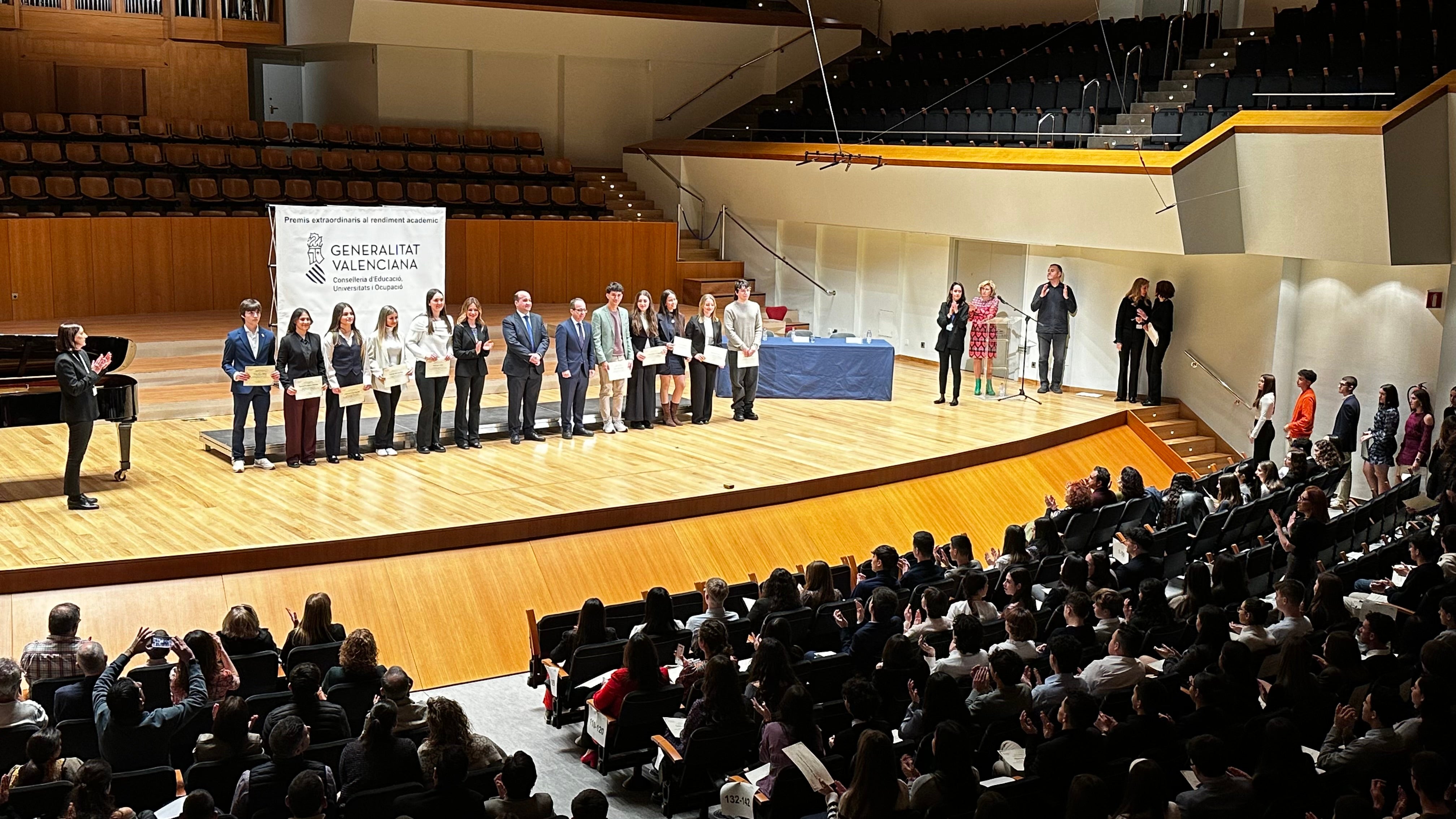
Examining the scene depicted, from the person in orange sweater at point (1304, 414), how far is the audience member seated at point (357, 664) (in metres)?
8.74

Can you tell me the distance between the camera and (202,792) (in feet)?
13.3

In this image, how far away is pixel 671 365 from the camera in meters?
11.6

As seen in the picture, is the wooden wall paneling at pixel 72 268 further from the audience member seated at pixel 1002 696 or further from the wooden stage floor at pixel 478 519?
the audience member seated at pixel 1002 696

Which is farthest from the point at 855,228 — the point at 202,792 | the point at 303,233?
the point at 202,792

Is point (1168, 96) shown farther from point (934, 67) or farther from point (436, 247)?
point (436, 247)

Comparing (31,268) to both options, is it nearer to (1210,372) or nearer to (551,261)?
(551,261)

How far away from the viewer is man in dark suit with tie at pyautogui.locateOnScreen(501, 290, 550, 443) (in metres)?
10.6

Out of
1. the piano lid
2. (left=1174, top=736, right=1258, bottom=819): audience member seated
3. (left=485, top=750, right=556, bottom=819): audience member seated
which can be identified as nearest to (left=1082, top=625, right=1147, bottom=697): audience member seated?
(left=1174, top=736, right=1258, bottom=819): audience member seated

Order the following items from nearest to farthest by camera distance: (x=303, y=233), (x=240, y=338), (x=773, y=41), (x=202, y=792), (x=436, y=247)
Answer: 1. (x=202, y=792)
2. (x=240, y=338)
3. (x=303, y=233)
4. (x=436, y=247)
5. (x=773, y=41)

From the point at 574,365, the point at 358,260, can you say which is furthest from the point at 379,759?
the point at 574,365

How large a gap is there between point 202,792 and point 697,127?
55.6ft

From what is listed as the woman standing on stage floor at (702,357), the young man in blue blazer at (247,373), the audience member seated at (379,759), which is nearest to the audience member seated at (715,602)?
the audience member seated at (379,759)

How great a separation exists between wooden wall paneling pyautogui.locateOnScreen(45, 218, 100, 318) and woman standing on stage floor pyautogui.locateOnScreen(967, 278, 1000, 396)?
9250 millimetres

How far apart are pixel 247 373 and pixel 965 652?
574 cm
